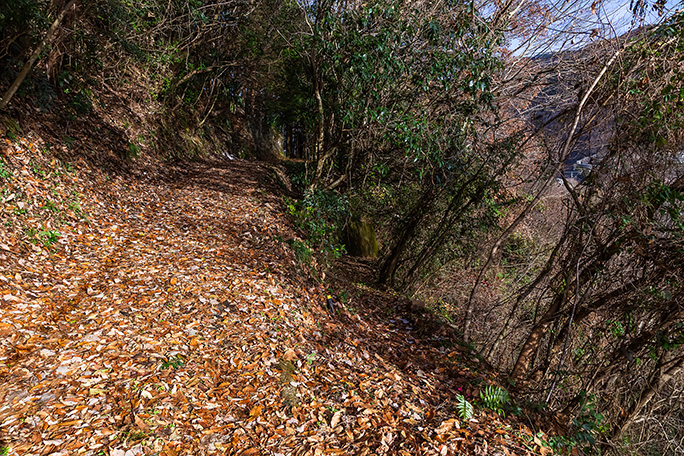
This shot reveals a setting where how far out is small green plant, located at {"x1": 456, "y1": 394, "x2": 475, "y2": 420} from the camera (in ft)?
11.3

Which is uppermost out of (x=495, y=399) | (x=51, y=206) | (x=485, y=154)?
(x=485, y=154)

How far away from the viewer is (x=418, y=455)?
2.88 meters

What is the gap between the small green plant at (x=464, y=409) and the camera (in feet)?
11.3

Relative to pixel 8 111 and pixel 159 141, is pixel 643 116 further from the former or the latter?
pixel 159 141

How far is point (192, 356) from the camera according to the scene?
Result: 345cm

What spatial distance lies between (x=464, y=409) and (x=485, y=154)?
4.53 m

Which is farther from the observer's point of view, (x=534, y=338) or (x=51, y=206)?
(x=51, y=206)

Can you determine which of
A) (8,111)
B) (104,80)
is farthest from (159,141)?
(8,111)

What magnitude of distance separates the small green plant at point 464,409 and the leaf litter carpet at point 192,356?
7cm

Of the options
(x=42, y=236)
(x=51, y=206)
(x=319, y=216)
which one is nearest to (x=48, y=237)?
(x=42, y=236)

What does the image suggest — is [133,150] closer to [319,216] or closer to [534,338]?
[319,216]

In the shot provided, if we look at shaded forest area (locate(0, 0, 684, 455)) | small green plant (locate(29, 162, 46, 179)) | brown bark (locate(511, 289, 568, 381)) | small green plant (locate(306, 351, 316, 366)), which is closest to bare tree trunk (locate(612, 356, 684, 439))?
shaded forest area (locate(0, 0, 684, 455))

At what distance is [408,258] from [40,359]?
6.59 meters

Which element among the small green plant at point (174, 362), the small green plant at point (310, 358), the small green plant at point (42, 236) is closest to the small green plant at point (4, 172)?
the small green plant at point (42, 236)
